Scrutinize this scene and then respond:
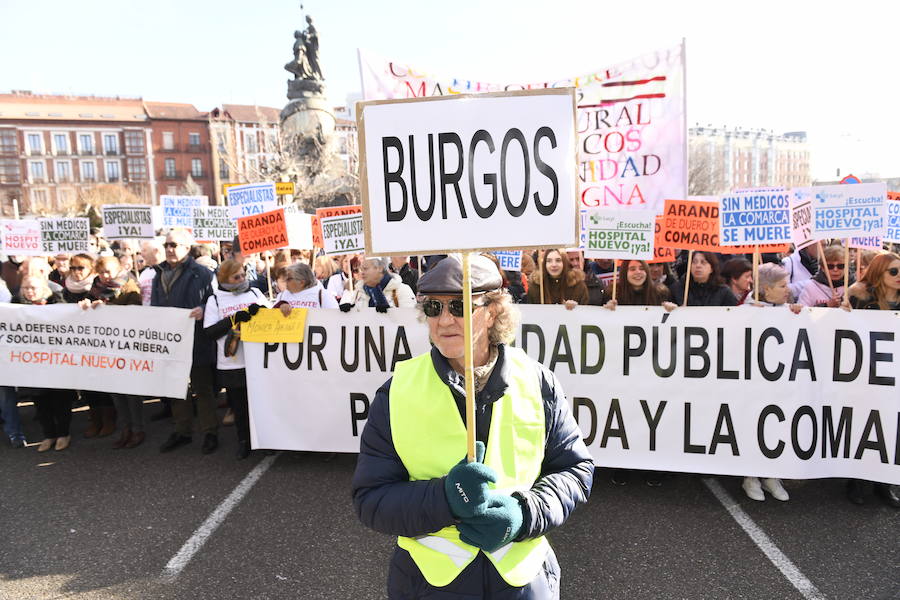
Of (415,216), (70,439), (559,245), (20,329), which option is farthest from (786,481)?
(20,329)

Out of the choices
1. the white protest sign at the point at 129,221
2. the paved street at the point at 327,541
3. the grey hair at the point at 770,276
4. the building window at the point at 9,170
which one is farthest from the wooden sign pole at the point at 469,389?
the building window at the point at 9,170

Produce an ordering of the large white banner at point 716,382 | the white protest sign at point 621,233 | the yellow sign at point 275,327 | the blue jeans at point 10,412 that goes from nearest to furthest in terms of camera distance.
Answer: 1. the large white banner at point 716,382
2. the white protest sign at point 621,233
3. the yellow sign at point 275,327
4. the blue jeans at point 10,412

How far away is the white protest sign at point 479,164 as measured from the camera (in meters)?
1.81

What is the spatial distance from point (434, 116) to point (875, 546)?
144 inches

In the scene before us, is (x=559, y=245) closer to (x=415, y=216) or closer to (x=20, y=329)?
(x=415, y=216)

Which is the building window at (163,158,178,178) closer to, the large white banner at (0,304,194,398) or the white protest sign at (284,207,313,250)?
the white protest sign at (284,207,313,250)

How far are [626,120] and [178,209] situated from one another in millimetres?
6012

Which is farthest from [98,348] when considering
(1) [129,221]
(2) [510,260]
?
(2) [510,260]

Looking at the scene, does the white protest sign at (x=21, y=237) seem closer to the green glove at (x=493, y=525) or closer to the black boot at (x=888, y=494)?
the green glove at (x=493, y=525)

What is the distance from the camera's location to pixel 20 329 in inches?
228

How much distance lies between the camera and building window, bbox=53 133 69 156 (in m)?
76.9

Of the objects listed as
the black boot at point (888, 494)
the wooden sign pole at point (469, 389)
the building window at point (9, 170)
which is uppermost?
the building window at point (9, 170)

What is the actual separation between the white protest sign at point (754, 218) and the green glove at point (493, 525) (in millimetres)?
4011

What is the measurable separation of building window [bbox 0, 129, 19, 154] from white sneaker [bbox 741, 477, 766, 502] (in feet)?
298
